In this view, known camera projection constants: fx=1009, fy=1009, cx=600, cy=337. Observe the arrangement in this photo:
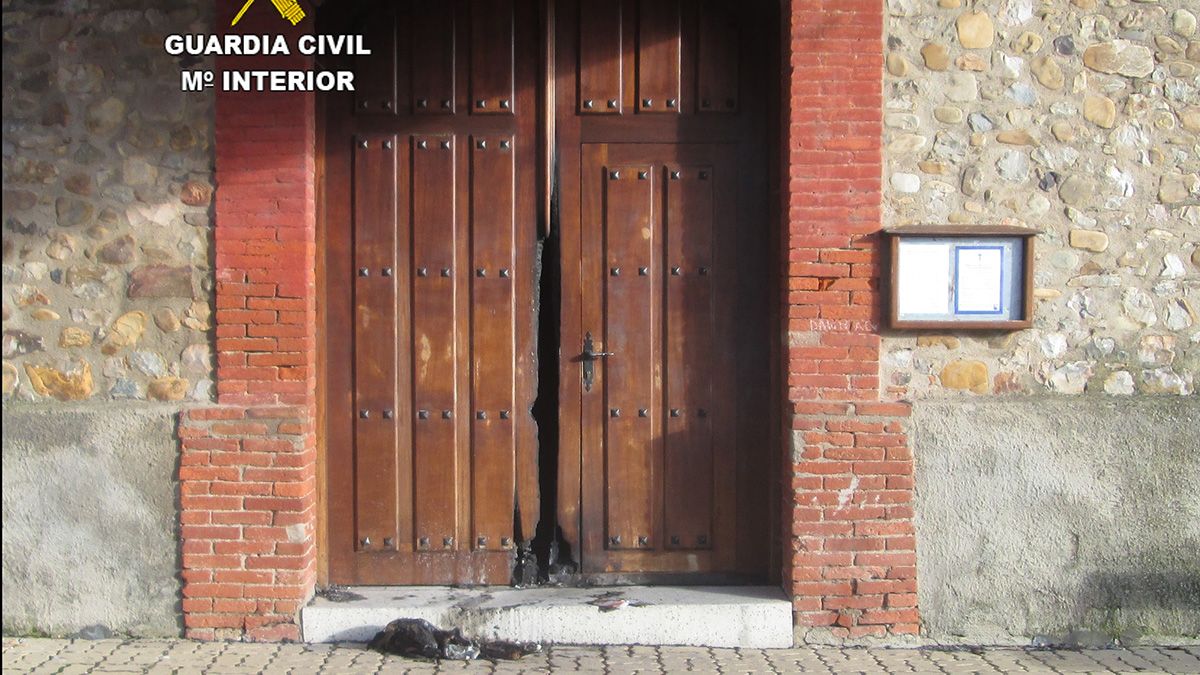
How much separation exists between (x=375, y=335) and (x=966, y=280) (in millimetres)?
2707

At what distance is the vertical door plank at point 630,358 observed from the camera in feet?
15.6

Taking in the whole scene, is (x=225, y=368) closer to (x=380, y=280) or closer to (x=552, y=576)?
(x=380, y=280)

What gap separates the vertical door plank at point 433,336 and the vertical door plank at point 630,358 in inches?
28.6

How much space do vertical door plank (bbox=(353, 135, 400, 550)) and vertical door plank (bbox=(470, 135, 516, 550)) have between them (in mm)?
384

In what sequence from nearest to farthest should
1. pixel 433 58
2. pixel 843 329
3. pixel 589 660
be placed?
pixel 589 660 < pixel 843 329 < pixel 433 58

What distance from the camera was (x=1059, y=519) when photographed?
4477mm

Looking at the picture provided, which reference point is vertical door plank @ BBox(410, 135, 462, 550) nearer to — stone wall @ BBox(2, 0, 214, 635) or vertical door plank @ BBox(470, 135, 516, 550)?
vertical door plank @ BBox(470, 135, 516, 550)

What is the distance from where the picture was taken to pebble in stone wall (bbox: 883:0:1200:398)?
446 centimetres

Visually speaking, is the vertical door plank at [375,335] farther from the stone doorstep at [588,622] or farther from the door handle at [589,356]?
the door handle at [589,356]

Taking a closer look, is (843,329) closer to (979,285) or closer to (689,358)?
(979,285)

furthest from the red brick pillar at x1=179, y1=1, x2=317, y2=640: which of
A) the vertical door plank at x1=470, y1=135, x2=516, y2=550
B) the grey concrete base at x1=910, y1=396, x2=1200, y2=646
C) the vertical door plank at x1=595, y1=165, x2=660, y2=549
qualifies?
the grey concrete base at x1=910, y1=396, x2=1200, y2=646

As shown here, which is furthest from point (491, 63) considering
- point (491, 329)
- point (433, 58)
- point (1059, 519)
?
point (1059, 519)

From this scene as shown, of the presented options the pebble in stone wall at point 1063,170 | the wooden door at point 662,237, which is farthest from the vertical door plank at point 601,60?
the pebble in stone wall at point 1063,170

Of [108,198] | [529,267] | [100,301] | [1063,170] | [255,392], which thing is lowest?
[255,392]
